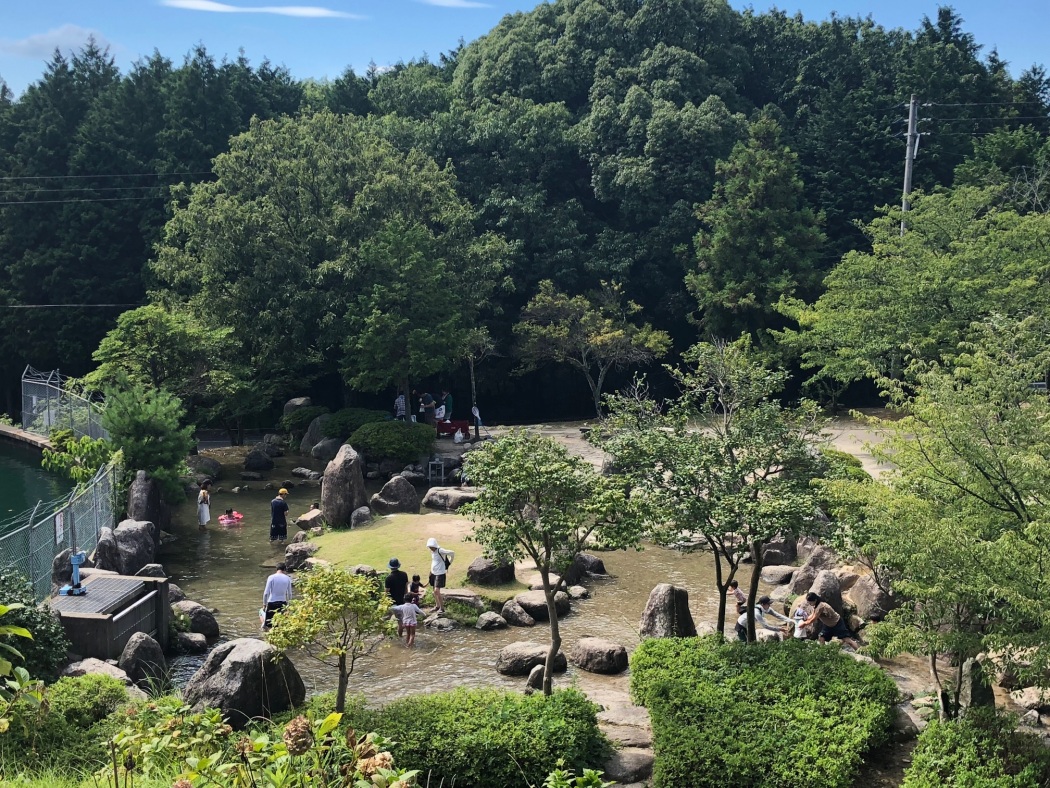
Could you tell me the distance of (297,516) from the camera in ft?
84.9

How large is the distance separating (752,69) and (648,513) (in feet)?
125

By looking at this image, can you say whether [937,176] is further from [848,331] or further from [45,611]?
[45,611]

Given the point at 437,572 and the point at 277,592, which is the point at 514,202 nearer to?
the point at 437,572

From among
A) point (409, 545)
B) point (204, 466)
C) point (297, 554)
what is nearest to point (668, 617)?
point (409, 545)

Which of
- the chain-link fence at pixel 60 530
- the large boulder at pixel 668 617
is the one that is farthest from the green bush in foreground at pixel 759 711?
the chain-link fence at pixel 60 530

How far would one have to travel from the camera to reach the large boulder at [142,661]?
1447cm

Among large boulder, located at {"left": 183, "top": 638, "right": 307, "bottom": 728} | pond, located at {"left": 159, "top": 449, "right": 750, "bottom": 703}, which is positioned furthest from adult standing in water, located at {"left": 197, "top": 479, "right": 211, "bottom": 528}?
large boulder, located at {"left": 183, "top": 638, "right": 307, "bottom": 728}

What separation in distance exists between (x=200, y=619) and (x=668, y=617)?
827 centimetres

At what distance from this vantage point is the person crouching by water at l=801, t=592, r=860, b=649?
16.3m

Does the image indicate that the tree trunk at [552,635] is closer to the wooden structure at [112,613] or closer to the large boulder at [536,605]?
the large boulder at [536,605]

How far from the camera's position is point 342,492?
79.7ft

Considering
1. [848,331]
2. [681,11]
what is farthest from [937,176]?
[848,331]

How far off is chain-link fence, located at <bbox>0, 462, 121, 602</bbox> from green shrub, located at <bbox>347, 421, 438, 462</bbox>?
8.32m

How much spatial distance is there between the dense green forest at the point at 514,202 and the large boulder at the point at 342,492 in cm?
806
